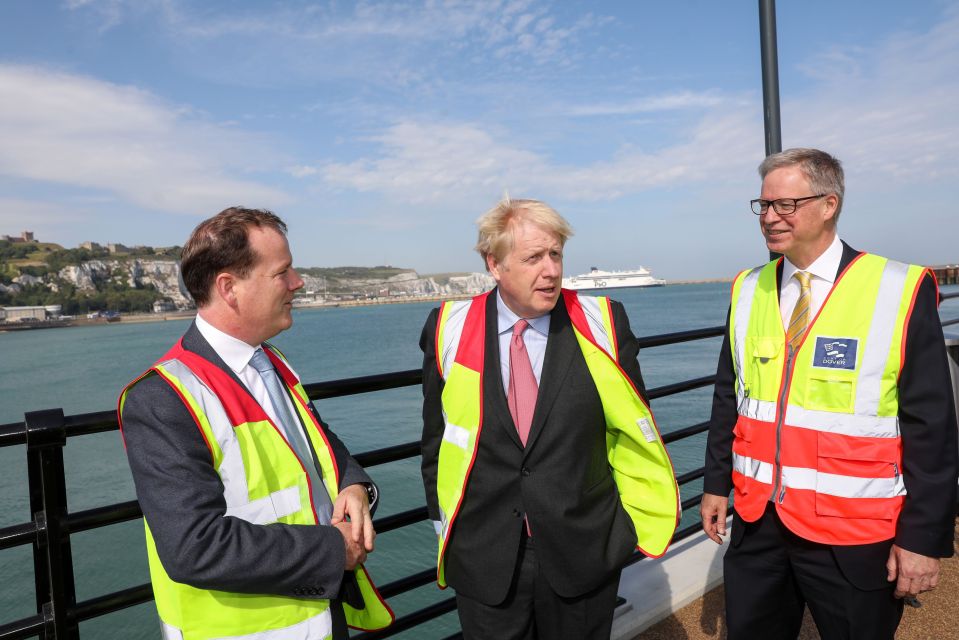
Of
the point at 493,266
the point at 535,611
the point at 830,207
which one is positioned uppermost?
the point at 830,207

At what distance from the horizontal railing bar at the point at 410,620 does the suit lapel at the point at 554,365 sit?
0.85 meters

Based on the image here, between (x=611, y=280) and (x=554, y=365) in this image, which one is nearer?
(x=554, y=365)

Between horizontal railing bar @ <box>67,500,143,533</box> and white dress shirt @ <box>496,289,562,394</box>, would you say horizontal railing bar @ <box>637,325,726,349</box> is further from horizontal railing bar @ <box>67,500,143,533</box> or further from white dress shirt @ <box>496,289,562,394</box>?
horizontal railing bar @ <box>67,500,143,533</box>

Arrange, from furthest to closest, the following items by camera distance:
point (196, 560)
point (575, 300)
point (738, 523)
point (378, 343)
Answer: point (378, 343)
point (738, 523)
point (575, 300)
point (196, 560)

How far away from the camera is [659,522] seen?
184 cm

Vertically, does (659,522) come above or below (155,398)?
below

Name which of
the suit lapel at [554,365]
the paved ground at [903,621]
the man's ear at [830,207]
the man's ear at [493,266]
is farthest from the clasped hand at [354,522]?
the paved ground at [903,621]

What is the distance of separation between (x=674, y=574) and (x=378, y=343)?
46.2 metres

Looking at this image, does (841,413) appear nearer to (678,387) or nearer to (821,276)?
A: (821,276)

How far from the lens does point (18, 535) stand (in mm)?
1495

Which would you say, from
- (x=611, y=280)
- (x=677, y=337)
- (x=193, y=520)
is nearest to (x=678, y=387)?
(x=677, y=337)

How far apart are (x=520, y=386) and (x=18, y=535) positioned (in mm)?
1284

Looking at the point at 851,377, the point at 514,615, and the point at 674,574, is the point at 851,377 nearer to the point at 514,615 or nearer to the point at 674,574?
the point at 514,615

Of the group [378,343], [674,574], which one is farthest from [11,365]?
[674,574]
